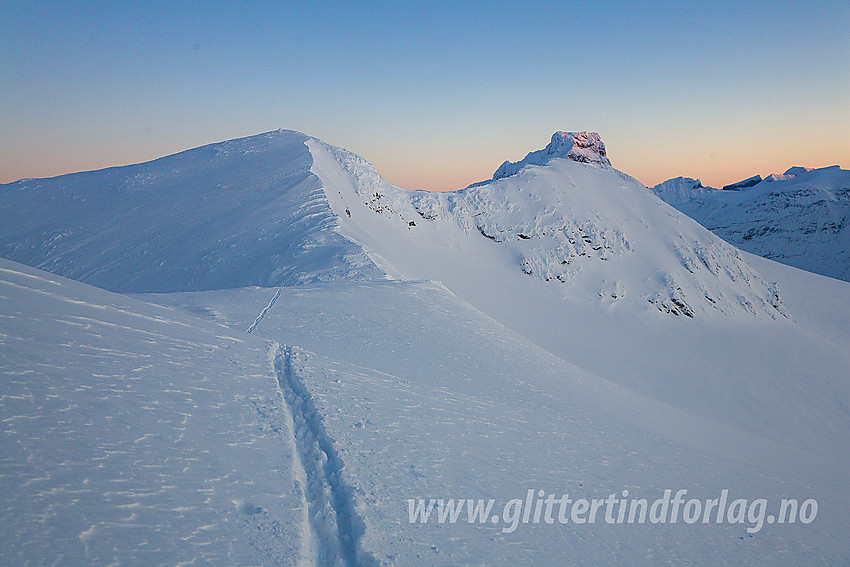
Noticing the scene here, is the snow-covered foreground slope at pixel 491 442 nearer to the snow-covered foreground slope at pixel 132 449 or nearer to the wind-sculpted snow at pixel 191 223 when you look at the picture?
the snow-covered foreground slope at pixel 132 449

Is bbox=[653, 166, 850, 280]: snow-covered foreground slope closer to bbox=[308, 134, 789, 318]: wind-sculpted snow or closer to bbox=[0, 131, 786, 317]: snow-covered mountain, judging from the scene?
bbox=[308, 134, 789, 318]: wind-sculpted snow

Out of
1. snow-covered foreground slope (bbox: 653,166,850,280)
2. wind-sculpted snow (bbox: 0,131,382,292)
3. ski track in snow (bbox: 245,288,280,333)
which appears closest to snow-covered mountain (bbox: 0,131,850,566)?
ski track in snow (bbox: 245,288,280,333)

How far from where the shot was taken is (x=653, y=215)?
160 ft

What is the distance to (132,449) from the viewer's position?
163 inches

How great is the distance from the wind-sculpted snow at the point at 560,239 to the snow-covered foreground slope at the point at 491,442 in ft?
66.9

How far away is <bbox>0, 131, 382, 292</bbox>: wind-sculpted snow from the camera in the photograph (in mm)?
21531

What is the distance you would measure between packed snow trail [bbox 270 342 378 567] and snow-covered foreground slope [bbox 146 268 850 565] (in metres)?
0.11

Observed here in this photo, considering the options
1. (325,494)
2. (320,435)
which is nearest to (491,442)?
(320,435)

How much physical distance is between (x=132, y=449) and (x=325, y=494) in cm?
184

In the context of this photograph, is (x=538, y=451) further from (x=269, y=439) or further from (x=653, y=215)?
(x=653, y=215)

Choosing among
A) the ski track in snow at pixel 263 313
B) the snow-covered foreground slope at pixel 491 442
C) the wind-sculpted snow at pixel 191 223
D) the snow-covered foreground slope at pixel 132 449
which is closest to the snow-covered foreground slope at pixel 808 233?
the wind-sculpted snow at pixel 191 223

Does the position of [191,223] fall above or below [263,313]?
→ above

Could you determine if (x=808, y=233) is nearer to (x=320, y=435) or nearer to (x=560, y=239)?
(x=560, y=239)

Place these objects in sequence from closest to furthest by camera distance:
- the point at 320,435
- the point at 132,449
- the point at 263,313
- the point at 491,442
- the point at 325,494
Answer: the point at 132,449, the point at 325,494, the point at 320,435, the point at 491,442, the point at 263,313
